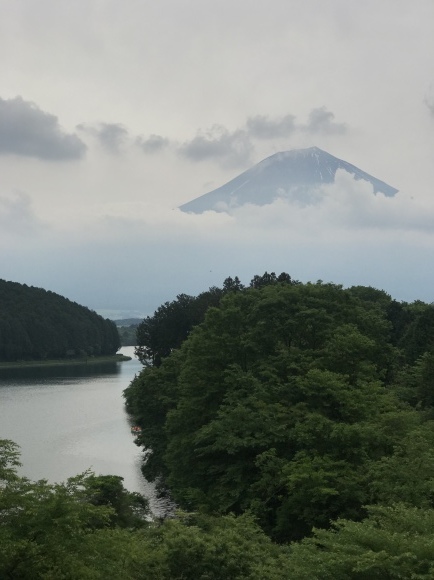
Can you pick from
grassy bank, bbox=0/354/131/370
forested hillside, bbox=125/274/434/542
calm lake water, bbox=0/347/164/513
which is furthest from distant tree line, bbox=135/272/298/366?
grassy bank, bbox=0/354/131/370

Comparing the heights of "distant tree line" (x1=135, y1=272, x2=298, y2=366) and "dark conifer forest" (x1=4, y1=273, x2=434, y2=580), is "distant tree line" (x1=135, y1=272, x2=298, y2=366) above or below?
above

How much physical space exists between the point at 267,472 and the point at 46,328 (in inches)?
5290

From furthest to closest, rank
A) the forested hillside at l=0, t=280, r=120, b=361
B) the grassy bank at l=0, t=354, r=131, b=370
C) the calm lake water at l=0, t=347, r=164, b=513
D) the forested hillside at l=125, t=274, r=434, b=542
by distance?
1. the forested hillside at l=0, t=280, r=120, b=361
2. the grassy bank at l=0, t=354, r=131, b=370
3. the calm lake water at l=0, t=347, r=164, b=513
4. the forested hillside at l=125, t=274, r=434, b=542

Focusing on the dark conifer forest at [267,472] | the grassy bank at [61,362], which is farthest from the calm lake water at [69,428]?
the grassy bank at [61,362]

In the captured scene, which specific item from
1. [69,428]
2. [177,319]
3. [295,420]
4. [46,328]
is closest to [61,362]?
[46,328]

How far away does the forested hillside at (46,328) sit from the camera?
150m

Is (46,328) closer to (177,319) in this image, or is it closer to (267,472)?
(177,319)

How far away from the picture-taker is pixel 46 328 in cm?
15738

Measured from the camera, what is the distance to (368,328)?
42.9 meters

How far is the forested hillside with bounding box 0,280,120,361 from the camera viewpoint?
150 m

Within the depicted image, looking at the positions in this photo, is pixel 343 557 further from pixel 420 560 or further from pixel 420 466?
pixel 420 466

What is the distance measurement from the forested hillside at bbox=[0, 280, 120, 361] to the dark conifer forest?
105m

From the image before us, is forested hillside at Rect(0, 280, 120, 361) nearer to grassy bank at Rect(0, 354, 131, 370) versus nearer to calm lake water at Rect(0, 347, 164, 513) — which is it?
grassy bank at Rect(0, 354, 131, 370)

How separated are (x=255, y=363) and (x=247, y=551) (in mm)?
16796
